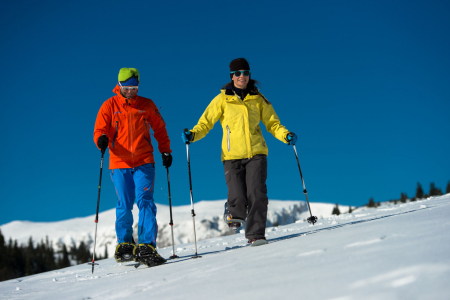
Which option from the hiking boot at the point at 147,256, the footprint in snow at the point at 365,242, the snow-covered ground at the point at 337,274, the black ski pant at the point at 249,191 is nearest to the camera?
the snow-covered ground at the point at 337,274

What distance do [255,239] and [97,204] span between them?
2671 millimetres

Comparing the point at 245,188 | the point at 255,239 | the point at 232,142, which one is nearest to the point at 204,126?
the point at 232,142

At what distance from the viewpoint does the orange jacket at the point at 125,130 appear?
586 centimetres

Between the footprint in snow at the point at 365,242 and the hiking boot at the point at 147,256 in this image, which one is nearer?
the footprint in snow at the point at 365,242

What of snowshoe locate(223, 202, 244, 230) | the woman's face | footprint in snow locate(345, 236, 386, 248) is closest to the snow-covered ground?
footprint in snow locate(345, 236, 386, 248)

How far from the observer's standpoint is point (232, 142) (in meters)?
5.88

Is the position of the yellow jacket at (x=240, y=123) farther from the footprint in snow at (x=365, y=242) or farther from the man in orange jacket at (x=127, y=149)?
the footprint in snow at (x=365, y=242)

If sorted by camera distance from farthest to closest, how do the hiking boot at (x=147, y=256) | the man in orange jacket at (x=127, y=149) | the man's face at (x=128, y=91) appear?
1. the man's face at (x=128, y=91)
2. the man in orange jacket at (x=127, y=149)
3. the hiking boot at (x=147, y=256)

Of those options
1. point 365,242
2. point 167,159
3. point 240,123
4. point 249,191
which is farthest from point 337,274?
point 167,159

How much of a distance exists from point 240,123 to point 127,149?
184cm

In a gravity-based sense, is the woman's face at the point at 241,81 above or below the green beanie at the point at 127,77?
below

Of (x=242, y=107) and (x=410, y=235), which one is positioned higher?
(x=242, y=107)

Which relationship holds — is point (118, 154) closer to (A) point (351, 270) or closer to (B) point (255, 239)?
(B) point (255, 239)

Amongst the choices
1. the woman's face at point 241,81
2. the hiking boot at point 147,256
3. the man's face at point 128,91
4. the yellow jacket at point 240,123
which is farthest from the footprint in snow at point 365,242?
the man's face at point 128,91
